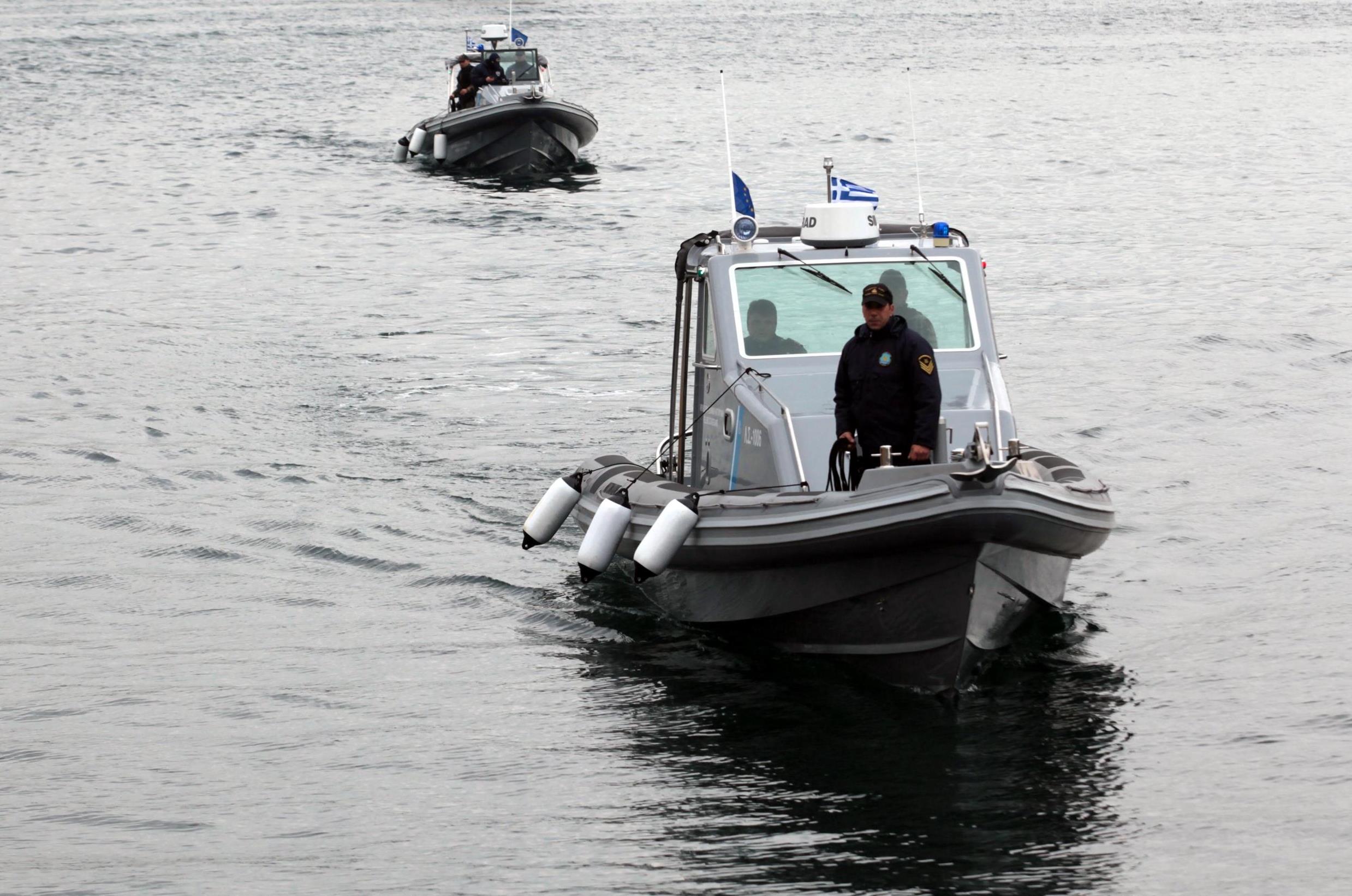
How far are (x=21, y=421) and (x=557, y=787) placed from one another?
8.57 meters

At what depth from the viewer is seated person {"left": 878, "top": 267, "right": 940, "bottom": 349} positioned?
9.06 m

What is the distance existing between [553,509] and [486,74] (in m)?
20.8

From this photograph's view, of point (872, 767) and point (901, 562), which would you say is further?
point (901, 562)

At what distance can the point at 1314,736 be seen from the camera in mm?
8078

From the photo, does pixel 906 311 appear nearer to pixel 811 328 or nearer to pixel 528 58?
pixel 811 328

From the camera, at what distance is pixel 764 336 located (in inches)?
357

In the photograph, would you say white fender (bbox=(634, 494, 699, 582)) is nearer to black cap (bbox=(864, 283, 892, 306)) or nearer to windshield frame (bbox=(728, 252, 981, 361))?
windshield frame (bbox=(728, 252, 981, 361))

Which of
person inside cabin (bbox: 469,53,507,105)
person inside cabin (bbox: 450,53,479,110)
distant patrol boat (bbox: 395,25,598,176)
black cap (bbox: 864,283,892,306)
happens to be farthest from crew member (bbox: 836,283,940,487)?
person inside cabin (bbox: 469,53,507,105)

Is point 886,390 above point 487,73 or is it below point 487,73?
below

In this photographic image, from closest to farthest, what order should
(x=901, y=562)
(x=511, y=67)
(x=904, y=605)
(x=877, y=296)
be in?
(x=901, y=562), (x=904, y=605), (x=877, y=296), (x=511, y=67)

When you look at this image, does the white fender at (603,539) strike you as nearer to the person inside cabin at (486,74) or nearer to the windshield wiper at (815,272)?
the windshield wiper at (815,272)

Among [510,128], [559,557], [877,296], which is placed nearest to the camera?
[877,296]

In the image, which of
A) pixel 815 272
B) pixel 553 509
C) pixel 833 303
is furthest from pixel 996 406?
pixel 553 509

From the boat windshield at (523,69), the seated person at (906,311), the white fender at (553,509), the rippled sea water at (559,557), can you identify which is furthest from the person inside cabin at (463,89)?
the seated person at (906,311)
